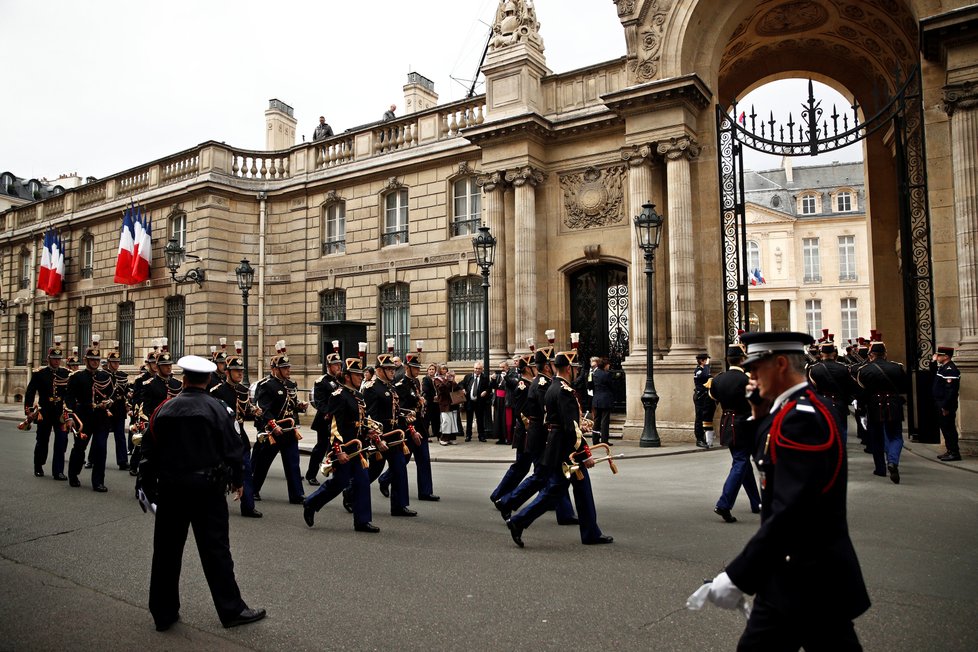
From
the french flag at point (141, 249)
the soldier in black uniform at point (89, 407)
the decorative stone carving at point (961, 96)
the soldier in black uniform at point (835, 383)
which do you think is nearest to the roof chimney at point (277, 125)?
the french flag at point (141, 249)

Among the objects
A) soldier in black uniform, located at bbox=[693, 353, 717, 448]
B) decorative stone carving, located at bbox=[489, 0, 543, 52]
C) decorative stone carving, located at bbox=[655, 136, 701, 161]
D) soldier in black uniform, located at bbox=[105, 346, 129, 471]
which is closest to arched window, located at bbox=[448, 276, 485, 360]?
decorative stone carving, located at bbox=[489, 0, 543, 52]

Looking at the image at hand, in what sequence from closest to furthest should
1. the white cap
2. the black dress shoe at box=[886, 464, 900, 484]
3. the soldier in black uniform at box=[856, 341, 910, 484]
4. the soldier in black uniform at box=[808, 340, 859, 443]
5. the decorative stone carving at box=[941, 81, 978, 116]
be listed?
1. the white cap
2. the black dress shoe at box=[886, 464, 900, 484]
3. the soldier in black uniform at box=[856, 341, 910, 484]
4. the soldier in black uniform at box=[808, 340, 859, 443]
5. the decorative stone carving at box=[941, 81, 978, 116]

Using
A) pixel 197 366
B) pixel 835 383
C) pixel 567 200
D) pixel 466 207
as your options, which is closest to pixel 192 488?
pixel 197 366

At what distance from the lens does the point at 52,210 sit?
33656mm

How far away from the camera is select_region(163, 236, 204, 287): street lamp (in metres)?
24.8

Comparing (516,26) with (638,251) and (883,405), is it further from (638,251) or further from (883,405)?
(883,405)

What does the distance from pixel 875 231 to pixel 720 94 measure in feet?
19.3

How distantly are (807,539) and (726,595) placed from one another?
0.41 meters

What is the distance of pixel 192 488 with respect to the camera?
518cm

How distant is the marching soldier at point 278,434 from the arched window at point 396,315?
12.4 m

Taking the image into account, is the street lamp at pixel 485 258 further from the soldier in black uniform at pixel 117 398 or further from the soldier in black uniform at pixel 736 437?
the soldier in black uniform at pixel 736 437

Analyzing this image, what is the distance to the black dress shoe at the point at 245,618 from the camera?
501cm

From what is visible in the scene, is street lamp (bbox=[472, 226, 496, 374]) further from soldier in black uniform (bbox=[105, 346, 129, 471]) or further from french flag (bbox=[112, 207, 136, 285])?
french flag (bbox=[112, 207, 136, 285])

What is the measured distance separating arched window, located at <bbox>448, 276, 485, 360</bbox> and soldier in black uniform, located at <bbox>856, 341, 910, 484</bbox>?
1168cm
